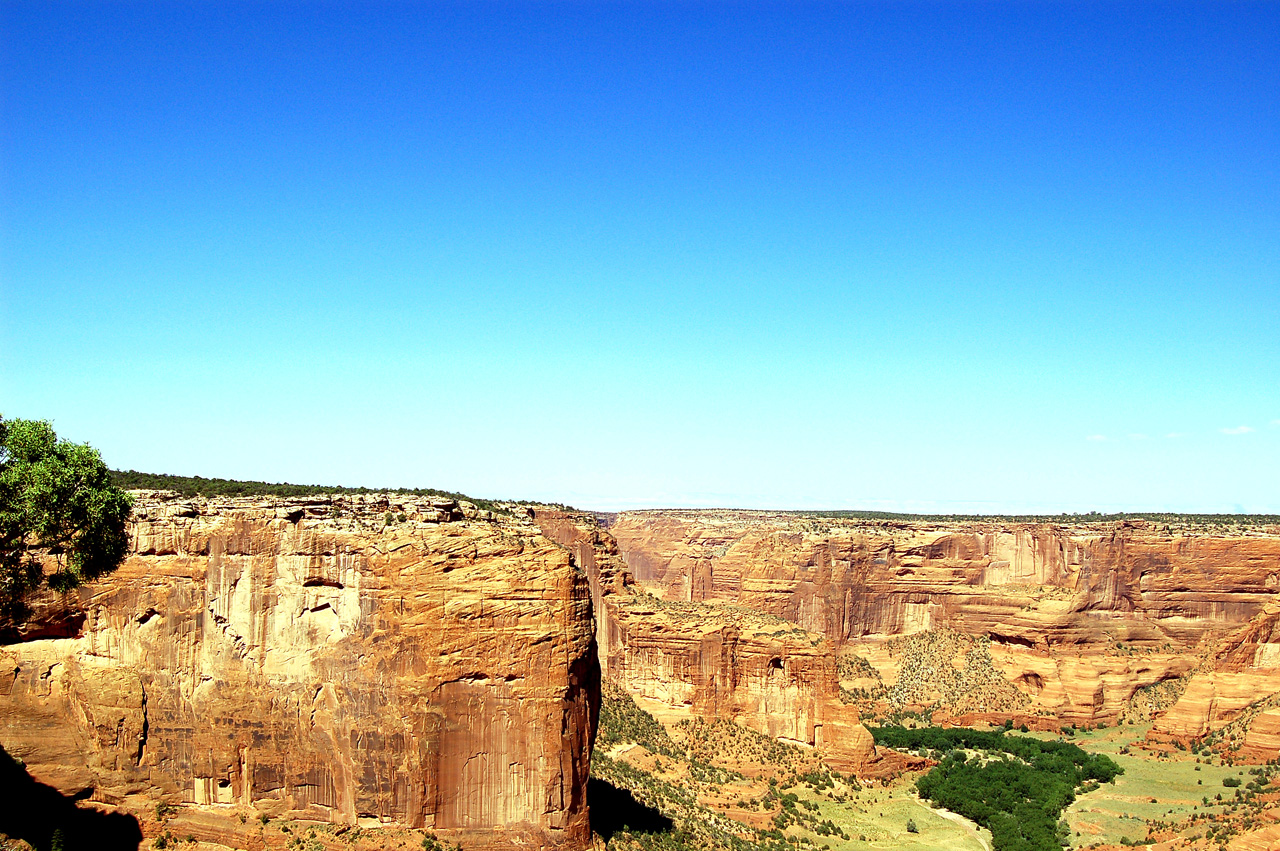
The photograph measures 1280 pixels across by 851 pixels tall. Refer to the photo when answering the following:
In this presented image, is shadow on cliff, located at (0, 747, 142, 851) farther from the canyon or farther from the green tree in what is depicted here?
the green tree

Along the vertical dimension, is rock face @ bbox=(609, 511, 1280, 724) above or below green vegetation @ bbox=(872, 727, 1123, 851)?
above

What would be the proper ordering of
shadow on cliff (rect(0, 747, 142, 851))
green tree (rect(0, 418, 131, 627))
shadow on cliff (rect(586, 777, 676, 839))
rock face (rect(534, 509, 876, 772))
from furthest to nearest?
rock face (rect(534, 509, 876, 772)) → shadow on cliff (rect(586, 777, 676, 839)) → shadow on cliff (rect(0, 747, 142, 851)) → green tree (rect(0, 418, 131, 627))

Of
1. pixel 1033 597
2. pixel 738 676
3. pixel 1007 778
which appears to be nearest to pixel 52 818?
pixel 738 676

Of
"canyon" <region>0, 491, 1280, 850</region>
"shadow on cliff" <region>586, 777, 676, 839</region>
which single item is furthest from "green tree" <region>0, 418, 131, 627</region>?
"shadow on cliff" <region>586, 777, 676, 839</region>

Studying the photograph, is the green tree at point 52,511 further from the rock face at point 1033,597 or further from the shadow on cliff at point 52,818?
the rock face at point 1033,597

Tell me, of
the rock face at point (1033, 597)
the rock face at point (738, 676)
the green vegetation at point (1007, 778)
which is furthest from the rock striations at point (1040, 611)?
the rock face at point (738, 676)

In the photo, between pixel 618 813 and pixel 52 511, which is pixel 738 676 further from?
pixel 52 511
